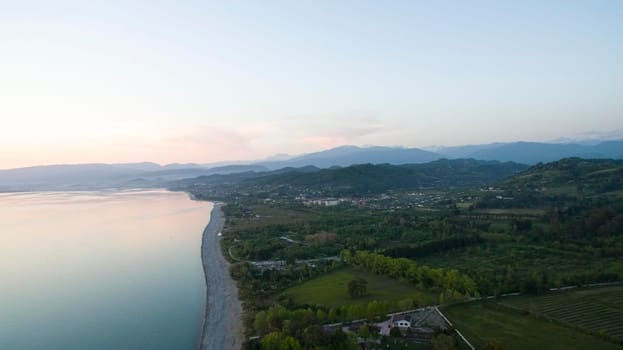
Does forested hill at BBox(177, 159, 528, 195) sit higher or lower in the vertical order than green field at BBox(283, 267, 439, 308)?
higher

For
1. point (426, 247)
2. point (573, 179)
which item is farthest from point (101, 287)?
point (573, 179)

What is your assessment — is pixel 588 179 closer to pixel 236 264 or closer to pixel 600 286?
pixel 600 286

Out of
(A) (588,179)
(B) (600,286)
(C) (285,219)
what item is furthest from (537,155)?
(B) (600,286)

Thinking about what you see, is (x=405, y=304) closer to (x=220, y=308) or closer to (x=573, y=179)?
(x=220, y=308)

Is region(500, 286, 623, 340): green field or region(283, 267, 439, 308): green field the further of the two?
region(283, 267, 439, 308): green field

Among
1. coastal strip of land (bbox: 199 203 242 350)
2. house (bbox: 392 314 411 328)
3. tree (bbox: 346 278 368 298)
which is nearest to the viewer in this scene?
house (bbox: 392 314 411 328)

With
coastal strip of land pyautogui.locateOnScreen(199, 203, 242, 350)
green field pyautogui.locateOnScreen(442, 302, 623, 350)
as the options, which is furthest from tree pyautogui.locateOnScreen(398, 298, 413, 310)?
coastal strip of land pyautogui.locateOnScreen(199, 203, 242, 350)

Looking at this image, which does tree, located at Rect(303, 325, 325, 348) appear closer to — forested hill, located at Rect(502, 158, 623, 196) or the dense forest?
the dense forest
